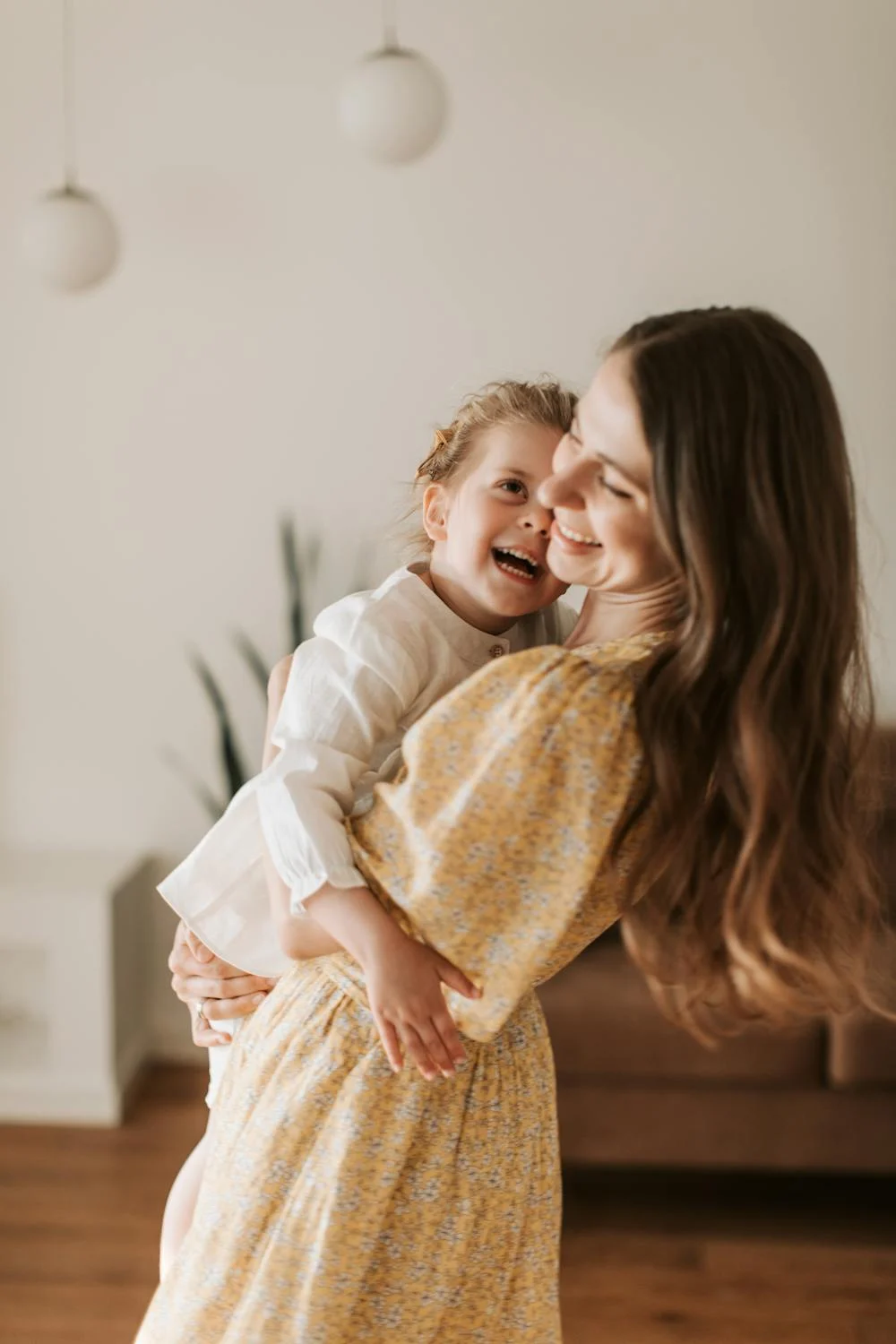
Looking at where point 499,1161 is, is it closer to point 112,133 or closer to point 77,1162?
point 77,1162

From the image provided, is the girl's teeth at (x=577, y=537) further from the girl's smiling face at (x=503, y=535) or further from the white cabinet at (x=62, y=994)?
the white cabinet at (x=62, y=994)

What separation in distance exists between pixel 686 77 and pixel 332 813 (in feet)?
9.02

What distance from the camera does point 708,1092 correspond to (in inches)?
108

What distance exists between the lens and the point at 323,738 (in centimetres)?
108

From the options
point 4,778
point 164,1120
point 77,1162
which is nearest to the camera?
point 77,1162

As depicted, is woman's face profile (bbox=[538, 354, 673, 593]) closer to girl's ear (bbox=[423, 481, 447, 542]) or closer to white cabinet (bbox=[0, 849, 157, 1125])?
girl's ear (bbox=[423, 481, 447, 542])

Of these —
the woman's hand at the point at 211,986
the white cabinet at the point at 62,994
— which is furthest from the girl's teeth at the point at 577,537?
the white cabinet at the point at 62,994

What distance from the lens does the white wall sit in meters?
3.21

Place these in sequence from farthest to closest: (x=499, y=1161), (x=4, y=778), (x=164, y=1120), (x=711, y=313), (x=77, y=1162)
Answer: (x=4, y=778) < (x=164, y=1120) < (x=77, y=1162) < (x=499, y=1161) < (x=711, y=313)

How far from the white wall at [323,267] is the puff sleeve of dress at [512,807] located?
2377mm

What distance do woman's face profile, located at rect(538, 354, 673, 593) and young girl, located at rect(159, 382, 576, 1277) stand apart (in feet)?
0.70

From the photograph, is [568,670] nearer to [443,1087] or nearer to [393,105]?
[443,1087]

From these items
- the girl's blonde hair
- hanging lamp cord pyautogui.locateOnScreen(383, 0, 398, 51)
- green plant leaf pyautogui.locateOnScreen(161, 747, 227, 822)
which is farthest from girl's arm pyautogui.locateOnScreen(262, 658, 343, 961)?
hanging lamp cord pyautogui.locateOnScreen(383, 0, 398, 51)

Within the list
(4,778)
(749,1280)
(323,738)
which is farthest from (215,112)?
(749,1280)
